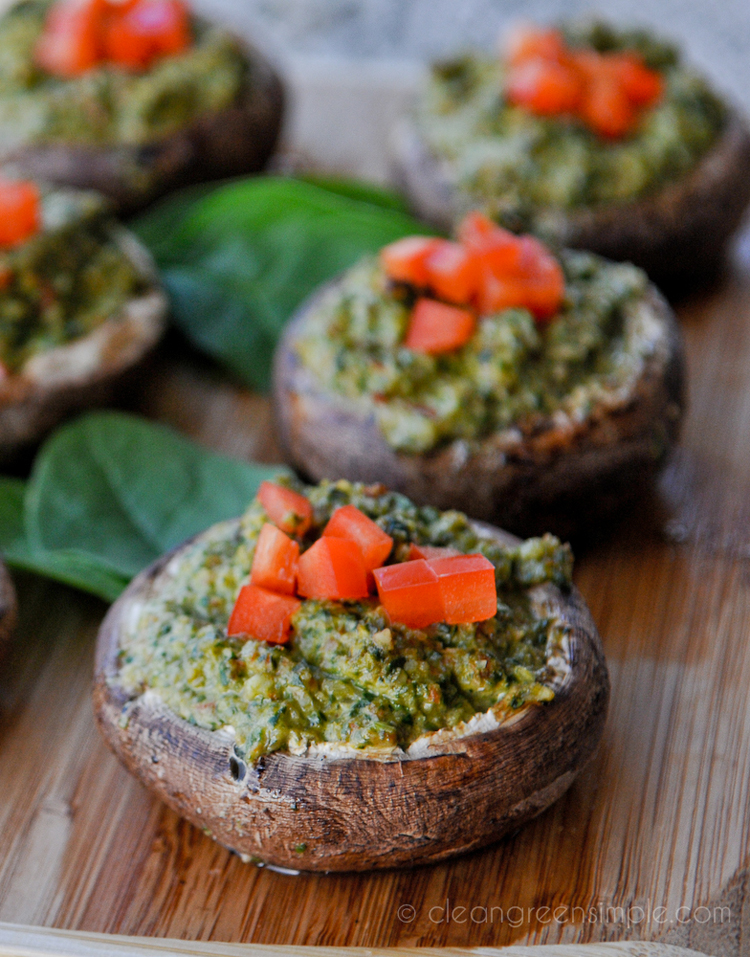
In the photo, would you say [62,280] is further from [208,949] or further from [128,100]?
[208,949]

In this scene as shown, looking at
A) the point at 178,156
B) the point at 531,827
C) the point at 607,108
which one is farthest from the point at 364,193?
the point at 531,827

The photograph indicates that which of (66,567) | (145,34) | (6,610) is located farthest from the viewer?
(145,34)

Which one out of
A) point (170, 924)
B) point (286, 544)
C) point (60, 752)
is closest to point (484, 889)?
point (170, 924)

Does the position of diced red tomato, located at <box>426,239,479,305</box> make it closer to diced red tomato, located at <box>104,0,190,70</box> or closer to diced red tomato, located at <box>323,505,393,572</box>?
diced red tomato, located at <box>323,505,393,572</box>

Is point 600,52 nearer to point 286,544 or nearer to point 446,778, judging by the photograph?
point 286,544

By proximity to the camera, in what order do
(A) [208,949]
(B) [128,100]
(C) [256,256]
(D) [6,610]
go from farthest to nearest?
1. (B) [128,100]
2. (C) [256,256]
3. (D) [6,610]
4. (A) [208,949]

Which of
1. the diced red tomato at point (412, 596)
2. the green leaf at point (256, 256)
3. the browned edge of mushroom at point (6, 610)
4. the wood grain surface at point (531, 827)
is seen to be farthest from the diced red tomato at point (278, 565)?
the green leaf at point (256, 256)
